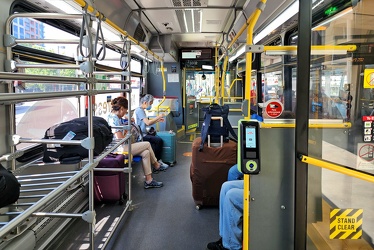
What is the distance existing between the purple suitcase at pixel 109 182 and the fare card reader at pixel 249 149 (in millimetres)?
2413

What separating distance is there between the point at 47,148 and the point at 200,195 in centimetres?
206

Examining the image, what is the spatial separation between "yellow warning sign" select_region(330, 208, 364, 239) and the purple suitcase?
106 inches

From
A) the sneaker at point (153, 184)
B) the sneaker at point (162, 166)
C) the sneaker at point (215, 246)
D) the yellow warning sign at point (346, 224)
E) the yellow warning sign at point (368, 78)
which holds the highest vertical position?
the yellow warning sign at point (368, 78)

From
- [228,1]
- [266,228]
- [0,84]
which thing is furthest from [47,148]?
[228,1]

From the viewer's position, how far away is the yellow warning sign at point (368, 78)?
165cm

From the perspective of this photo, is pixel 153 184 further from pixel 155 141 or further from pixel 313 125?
pixel 313 125

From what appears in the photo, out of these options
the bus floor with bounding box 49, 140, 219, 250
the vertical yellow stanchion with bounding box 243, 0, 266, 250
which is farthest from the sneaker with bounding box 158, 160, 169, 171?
the vertical yellow stanchion with bounding box 243, 0, 266, 250

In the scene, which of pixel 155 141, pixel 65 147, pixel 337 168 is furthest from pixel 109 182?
pixel 337 168

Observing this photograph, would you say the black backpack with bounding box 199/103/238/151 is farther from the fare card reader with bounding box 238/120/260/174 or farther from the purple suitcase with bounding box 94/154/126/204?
the fare card reader with bounding box 238/120/260/174

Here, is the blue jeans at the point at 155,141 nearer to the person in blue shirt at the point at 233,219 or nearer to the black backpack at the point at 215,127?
the black backpack at the point at 215,127

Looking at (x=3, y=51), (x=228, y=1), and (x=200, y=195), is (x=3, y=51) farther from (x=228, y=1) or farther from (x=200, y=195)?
(x=228, y=1)

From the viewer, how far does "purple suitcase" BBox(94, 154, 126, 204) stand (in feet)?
12.7

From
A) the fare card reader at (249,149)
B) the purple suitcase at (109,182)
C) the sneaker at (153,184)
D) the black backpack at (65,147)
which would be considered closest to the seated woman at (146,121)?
the sneaker at (153,184)

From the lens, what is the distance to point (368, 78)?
1.68 meters
